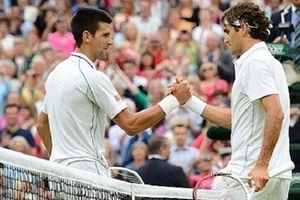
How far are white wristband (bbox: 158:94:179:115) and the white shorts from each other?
38.6 inches

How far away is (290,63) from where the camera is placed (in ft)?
40.3

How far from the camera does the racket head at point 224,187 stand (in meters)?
8.80

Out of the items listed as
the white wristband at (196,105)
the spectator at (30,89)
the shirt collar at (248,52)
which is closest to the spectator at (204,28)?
the spectator at (30,89)

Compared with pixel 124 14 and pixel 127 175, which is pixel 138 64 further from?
pixel 127 175

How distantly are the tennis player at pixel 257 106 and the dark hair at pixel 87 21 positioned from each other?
3.01 feet

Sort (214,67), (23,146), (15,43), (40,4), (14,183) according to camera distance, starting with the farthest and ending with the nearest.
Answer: (40,4) → (15,43) → (214,67) → (23,146) → (14,183)

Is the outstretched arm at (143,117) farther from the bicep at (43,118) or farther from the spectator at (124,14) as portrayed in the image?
the spectator at (124,14)

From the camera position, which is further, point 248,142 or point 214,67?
point 214,67

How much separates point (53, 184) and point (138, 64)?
1134cm

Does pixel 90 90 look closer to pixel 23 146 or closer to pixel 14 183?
pixel 14 183

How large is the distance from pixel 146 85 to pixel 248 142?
9.86 m

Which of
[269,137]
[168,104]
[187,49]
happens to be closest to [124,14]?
[187,49]

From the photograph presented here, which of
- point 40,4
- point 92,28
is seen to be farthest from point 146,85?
point 92,28

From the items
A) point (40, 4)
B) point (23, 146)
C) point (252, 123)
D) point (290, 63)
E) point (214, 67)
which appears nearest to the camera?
point (252, 123)
